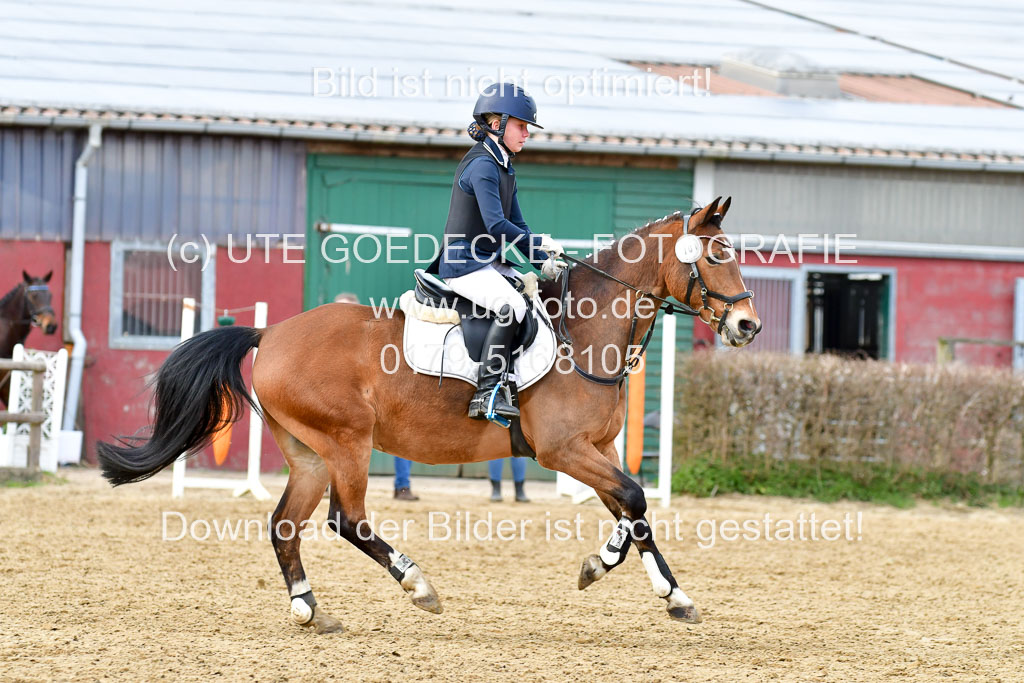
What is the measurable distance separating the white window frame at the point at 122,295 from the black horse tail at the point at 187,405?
7021mm

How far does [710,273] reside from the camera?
5.32 meters

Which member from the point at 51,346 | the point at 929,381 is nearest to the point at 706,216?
the point at 929,381

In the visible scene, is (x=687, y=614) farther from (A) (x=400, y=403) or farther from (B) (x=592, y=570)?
(A) (x=400, y=403)

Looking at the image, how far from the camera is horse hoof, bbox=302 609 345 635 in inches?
206

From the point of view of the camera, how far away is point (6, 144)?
12.1 meters

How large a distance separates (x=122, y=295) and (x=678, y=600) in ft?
30.3

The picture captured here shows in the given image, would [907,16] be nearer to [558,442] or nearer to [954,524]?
[954,524]

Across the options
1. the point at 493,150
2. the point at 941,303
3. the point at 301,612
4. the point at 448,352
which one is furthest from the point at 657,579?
the point at 941,303

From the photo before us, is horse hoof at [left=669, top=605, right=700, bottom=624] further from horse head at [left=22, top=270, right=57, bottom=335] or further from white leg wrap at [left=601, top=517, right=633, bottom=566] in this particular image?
horse head at [left=22, top=270, right=57, bottom=335]

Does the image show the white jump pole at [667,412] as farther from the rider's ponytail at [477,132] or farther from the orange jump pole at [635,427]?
the rider's ponytail at [477,132]

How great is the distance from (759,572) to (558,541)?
1700 mm

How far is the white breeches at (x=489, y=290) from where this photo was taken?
531 centimetres

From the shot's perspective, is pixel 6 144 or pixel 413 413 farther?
pixel 6 144

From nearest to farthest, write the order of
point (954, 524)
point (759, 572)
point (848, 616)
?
point (848, 616), point (759, 572), point (954, 524)
